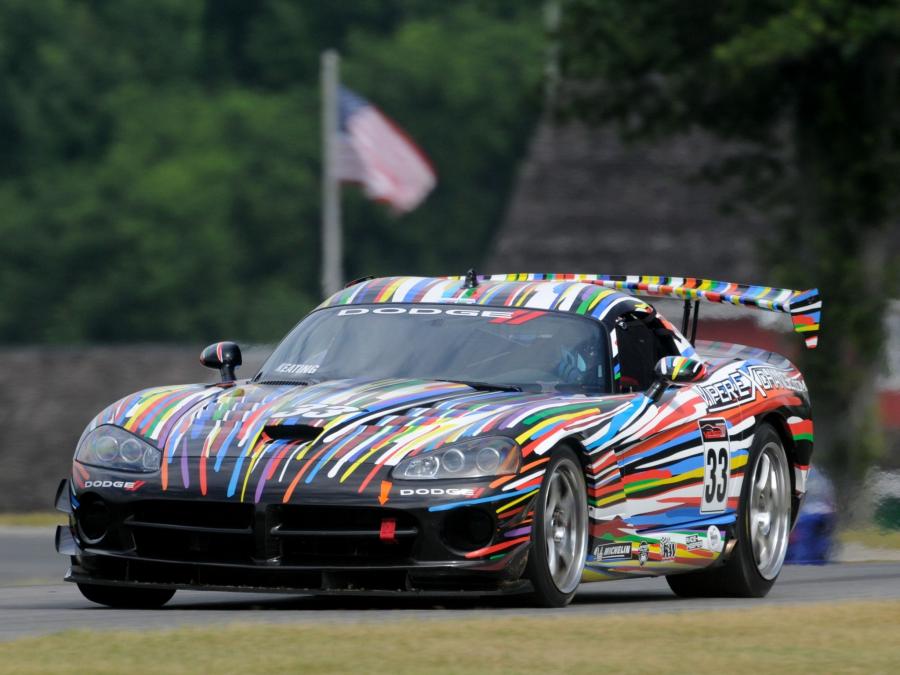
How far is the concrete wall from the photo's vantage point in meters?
22.1

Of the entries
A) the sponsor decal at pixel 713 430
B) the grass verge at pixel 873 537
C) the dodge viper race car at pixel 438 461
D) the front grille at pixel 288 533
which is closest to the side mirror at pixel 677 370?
the dodge viper race car at pixel 438 461

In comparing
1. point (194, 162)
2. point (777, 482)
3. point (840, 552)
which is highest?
point (777, 482)

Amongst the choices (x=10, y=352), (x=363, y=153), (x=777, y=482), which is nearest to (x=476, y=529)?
(x=777, y=482)

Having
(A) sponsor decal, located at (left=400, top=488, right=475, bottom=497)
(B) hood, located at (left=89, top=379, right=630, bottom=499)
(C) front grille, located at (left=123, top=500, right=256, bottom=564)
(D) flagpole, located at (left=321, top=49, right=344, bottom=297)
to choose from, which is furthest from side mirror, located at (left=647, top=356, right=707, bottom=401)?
(D) flagpole, located at (left=321, top=49, right=344, bottom=297)

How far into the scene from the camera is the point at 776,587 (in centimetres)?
1238

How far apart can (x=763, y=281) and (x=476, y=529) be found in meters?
18.1

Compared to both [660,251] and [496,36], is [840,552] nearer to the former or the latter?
[660,251]

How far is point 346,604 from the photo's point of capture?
404 inches

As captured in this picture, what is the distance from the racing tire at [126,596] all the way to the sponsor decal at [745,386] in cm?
272

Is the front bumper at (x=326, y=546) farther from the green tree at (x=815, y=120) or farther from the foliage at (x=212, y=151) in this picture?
the foliage at (x=212, y=151)

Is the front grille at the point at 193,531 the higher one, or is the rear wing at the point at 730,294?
the rear wing at the point at 730,294

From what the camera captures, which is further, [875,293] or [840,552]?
[875,293]

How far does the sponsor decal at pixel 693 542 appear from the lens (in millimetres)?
10961

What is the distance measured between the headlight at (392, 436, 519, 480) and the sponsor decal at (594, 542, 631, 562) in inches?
34.0
